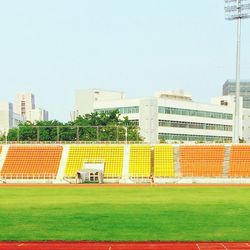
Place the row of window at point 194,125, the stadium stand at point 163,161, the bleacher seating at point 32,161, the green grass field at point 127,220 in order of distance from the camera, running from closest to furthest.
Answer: the green grass field at point 127,220
the stadium stand at point 163,161
the bleacher seating at point 32,161
the row of window at point 194,125

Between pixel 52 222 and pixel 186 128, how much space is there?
8923 cm

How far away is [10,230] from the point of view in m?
19.5

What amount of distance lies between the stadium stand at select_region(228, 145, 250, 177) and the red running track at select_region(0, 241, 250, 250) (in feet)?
142

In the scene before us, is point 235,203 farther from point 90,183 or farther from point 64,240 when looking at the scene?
point 90,183

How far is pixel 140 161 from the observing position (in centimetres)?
6353

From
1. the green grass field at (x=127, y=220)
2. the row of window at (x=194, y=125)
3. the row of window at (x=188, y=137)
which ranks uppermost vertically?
the row of window at (x=194, y=125)

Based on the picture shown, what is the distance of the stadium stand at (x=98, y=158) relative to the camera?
61.4 meters

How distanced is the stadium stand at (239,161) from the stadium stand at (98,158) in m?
13.2

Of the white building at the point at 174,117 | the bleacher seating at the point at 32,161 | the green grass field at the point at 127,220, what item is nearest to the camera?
the green grass field at the point at 127,220

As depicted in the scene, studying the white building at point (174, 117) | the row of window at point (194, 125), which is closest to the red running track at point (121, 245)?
the white building at point (174, 117)

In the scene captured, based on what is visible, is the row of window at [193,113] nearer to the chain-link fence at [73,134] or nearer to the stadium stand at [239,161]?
the chain-link fence at [73,134]

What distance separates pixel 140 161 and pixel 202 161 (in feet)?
24.6

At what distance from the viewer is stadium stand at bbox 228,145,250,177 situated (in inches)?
2338

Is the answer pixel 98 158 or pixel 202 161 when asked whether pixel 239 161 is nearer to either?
pixel 202 161
